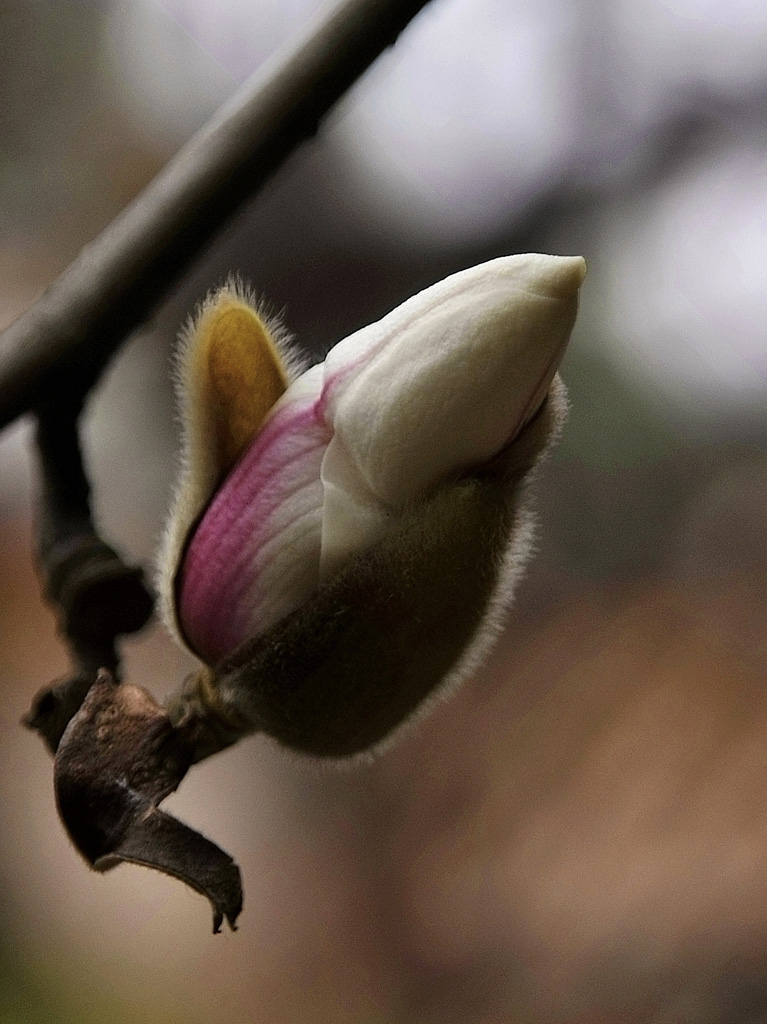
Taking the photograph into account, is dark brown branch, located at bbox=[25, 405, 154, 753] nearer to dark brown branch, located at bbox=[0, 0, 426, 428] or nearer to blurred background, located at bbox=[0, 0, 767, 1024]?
dark brown branch, located at bbox=[0, 0, 426, 428]

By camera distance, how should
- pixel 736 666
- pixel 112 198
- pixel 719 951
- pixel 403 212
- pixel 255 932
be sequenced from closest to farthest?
pixel 719 951
pixel 736 666
pixel 255 932
pixel 403 212
pixel 112 198

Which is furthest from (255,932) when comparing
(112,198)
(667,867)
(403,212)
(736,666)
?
(112,198)

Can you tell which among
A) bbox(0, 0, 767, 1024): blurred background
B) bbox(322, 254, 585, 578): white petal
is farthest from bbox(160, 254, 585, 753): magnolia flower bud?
bbox(0, 0, 767, 1024): blurred background

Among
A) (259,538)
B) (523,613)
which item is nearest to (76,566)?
(259,538)

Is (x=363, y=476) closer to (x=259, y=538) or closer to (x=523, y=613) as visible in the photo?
(x=259, y=538)

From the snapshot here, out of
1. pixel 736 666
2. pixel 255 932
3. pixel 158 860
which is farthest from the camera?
pixel 255 932

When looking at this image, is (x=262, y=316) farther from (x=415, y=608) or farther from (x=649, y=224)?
(x=649, y=224)
